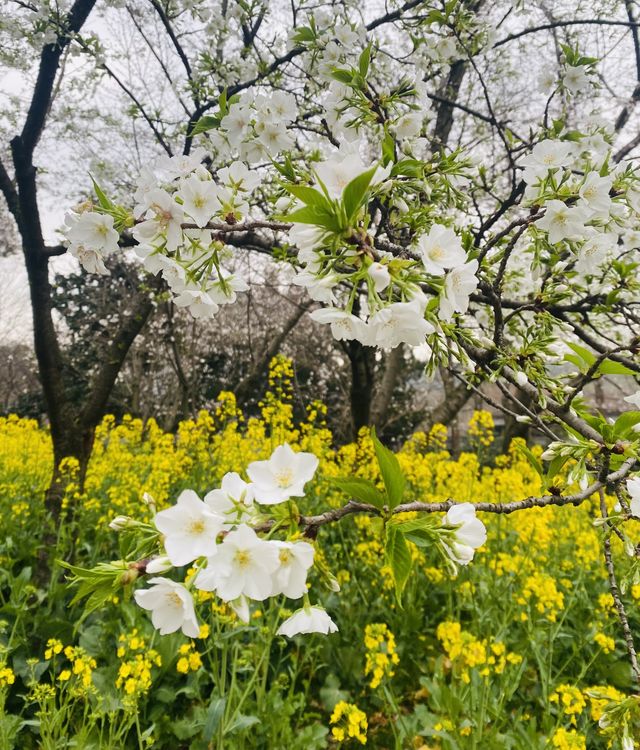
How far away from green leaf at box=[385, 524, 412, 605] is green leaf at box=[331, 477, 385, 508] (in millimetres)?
51

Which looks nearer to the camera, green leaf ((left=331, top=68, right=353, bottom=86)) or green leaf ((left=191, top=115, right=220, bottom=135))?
green leaf ((left=331, top=68, right=353, bottom=86))

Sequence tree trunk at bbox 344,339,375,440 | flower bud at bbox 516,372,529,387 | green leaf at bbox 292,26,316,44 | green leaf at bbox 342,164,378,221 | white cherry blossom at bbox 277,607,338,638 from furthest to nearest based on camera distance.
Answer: tree trunk at bbox 344,339,375,440 < green leaf at bbox 292,26,316,44 < flower bud at bbox 516,372,529,387 < white cherry blossom at bbox 277,607,338,638 < green leaf at bbox 342,164,378,221

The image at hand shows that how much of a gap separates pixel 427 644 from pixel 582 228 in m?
2.96

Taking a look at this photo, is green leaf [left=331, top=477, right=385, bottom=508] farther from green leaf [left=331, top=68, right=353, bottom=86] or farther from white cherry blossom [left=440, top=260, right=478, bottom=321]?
green leaf [left=331, top=68, right=353, bottom=86]

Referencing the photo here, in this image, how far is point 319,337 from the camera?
1412cm

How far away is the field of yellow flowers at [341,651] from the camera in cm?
209

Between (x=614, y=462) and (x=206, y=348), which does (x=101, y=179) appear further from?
(x=206, y=348)

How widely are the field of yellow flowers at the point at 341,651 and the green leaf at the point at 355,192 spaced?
Result: 52 cm

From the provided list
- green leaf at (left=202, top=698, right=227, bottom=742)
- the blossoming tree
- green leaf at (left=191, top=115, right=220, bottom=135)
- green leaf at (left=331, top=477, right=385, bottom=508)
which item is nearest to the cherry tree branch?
the blossoming tree

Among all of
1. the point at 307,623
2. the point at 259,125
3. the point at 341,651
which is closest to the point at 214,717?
the point at 341,651

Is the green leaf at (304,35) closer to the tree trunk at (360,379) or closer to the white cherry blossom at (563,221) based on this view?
the white cherry blossom at (563,221)

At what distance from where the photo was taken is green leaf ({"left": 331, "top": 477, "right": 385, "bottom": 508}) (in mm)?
819

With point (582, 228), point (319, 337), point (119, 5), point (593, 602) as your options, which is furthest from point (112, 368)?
point (319, 337)

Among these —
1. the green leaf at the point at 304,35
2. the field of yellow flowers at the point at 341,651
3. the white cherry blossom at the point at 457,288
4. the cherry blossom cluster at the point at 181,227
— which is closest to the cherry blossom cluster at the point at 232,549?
the field of yellow flowers at the point at 341,651
